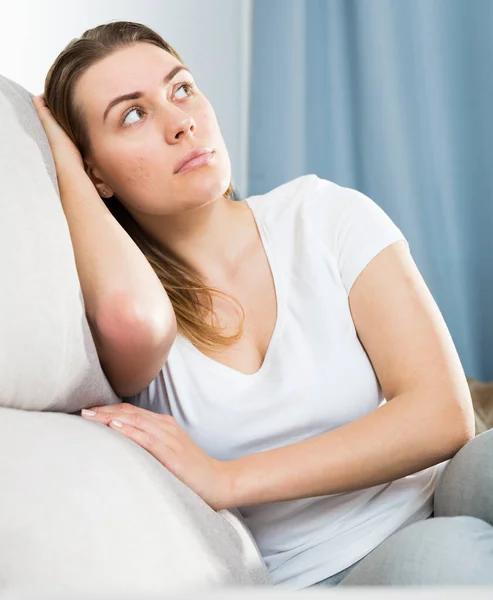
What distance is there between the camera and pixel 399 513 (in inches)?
46.0

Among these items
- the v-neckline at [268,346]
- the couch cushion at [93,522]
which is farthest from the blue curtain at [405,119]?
the couch cushion at [93,522]

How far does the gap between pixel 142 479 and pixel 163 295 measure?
38 cm

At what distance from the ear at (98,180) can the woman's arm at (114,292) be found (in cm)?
17

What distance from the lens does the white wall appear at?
176 cm

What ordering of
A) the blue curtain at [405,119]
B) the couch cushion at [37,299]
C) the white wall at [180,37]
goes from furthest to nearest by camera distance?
the blue curtain at [405,119], the white wall at [180,37], the couch cushion at [37,299]

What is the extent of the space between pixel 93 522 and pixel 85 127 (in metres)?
0.85

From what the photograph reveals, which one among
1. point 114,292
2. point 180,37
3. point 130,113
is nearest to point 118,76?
point 130,113

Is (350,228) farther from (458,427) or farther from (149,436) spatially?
(149,436)

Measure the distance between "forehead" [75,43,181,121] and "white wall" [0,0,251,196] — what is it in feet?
1.57

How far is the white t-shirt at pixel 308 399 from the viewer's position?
116 cm

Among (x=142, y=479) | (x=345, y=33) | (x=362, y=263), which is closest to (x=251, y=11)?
(x=345, y=33)

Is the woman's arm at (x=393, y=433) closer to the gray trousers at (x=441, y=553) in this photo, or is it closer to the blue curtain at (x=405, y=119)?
the gray trousers at (x=441, y=553)

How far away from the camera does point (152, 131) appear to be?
4.22 feet

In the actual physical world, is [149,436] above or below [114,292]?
below
